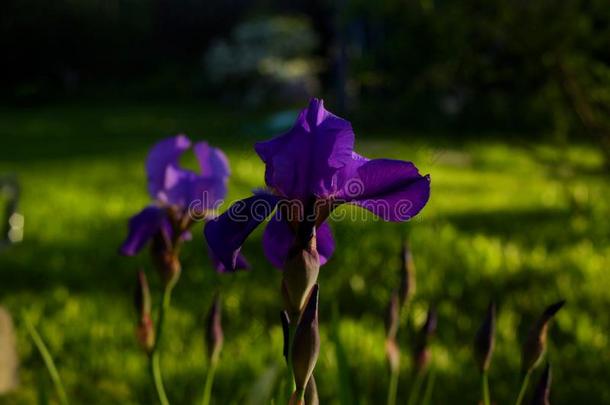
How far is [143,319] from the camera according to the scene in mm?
1300

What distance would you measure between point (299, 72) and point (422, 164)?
8950mm

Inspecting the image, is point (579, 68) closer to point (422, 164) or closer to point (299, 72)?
point (422, 164)

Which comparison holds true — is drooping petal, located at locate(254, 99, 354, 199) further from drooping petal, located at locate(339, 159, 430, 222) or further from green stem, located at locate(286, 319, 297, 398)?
green stem, located at locate(286, 319, 297, 398)

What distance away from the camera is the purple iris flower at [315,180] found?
0.89 meters

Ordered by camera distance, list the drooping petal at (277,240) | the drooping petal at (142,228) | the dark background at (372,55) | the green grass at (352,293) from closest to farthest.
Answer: the drooping petal at (277,240) → the drooping petal at (142,228) → the green grass at (352,293) → the dark background at (372,55)

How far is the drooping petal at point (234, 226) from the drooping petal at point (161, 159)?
56 cm

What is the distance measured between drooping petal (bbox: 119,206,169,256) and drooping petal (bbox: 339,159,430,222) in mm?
575

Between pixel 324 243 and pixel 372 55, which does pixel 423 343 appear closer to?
pixel 324 243

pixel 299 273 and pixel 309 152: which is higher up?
pixel 309 152

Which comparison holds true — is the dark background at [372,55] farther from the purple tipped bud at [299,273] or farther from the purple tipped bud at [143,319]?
the purple tipped bud at [299,273]

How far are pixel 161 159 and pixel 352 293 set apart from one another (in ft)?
5.74

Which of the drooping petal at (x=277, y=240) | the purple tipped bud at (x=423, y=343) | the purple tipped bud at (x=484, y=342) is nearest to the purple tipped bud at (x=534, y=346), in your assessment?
the purple tipped bud at (x=484, y=342)

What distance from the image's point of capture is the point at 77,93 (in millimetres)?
15688

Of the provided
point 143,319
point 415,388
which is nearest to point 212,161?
point 143,319
